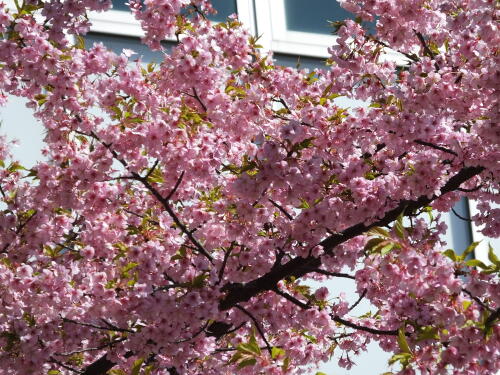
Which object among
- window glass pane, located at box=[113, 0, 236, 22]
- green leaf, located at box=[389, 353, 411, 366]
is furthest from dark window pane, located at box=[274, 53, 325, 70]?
green leaf, located at box=[389, 353, 411, 366]

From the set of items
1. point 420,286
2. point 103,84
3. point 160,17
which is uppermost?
point 160,17

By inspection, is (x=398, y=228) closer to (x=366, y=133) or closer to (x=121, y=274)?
(x=366, y=133)

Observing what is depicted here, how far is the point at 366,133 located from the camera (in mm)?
3502

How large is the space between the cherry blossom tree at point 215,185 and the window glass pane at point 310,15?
4.19 m

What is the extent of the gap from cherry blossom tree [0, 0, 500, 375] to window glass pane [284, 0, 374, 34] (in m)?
4.19

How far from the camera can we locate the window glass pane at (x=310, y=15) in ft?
26.7

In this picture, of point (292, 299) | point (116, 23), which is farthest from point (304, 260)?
point (116, 23)

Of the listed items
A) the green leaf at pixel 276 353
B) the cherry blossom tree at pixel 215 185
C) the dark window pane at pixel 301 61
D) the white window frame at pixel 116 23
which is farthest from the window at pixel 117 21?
the green leaf at pixel 276 353

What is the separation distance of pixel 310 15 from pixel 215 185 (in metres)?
5.11

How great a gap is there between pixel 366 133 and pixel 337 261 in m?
0.55

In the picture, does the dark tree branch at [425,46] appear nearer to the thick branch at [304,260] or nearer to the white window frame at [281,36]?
the thick branch at [304,260]

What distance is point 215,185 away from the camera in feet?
11.2

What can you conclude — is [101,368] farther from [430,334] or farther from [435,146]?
[435,146]

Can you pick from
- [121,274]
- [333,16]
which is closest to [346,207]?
[121,274]
